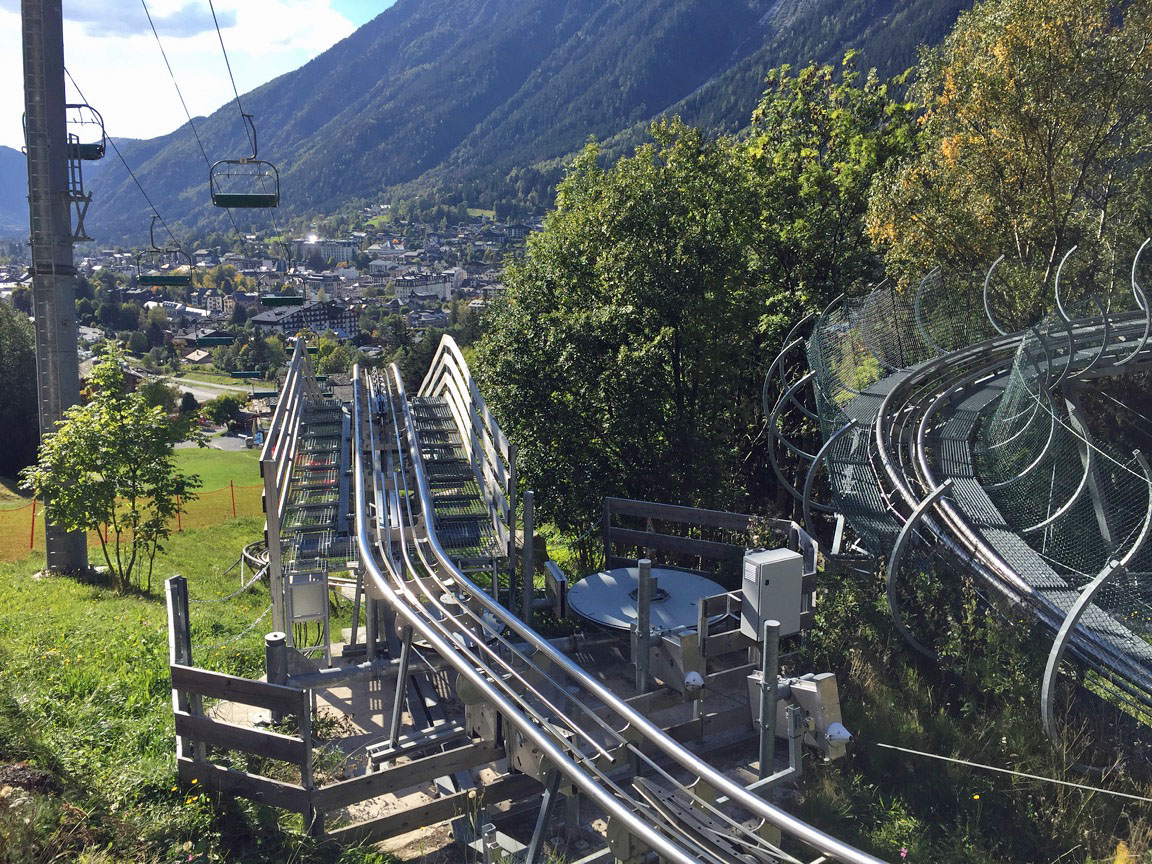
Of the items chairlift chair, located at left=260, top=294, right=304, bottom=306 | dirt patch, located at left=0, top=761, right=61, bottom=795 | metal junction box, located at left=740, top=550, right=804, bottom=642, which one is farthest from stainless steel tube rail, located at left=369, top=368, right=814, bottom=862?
chairlift chair, located at left=260, top=294, right=304, bottom=306

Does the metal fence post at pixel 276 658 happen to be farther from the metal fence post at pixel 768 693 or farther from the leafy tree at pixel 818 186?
the leafy tree at pixel 818 186

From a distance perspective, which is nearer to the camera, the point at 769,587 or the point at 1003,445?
the point at 769,587

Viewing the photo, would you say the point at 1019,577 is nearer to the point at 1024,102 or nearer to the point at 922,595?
the point at 922,595

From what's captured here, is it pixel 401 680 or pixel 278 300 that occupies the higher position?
pixel 278 300

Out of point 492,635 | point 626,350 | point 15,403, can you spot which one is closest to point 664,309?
point 626,350

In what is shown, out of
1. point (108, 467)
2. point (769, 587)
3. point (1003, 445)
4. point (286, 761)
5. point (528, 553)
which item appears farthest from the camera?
point (108, 467)

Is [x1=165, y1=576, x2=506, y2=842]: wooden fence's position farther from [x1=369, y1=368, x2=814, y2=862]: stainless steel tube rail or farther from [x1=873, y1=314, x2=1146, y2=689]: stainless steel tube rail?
[x1=873, y1=314, x2=1146, y2=689]: stainless steel tube rail

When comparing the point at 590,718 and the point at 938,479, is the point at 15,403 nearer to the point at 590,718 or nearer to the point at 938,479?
the point at 938,479
